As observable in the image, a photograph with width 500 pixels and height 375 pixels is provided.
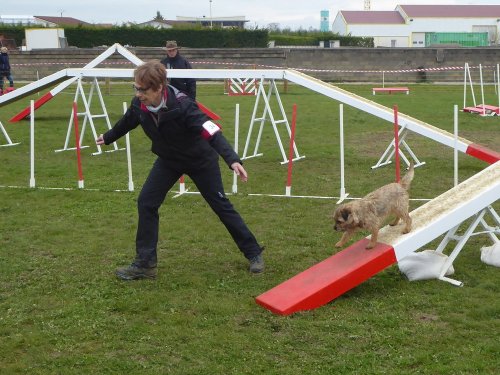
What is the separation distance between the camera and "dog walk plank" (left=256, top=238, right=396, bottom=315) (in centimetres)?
484

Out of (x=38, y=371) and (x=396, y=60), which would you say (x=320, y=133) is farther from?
(x=396, y=60)

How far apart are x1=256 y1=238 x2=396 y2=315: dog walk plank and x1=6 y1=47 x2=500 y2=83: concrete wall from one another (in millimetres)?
27168

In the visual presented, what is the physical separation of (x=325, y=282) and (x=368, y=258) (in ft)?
1.29

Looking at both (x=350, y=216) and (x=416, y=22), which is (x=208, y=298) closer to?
(x=350, y=216)

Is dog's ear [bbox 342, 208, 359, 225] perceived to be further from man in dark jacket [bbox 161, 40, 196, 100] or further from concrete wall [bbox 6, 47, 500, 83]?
concrete wall [bbox 6, 47, 500, 83]

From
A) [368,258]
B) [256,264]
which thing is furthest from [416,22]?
[368,258]

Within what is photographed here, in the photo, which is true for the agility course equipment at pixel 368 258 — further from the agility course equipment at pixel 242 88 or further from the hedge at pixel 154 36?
the hedge at pixel 154 36

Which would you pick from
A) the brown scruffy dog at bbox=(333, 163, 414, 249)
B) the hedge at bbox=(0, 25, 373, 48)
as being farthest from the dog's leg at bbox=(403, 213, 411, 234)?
the hedge at bbox=(0, 25, 373, 48)

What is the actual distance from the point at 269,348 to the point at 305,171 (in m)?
6.48

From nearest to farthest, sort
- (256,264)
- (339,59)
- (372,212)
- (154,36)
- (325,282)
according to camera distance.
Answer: (325,282) → (372,212) → (256,264) → (339,59) → (154,36)

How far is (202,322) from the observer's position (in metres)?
4.70

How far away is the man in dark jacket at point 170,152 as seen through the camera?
200 inches

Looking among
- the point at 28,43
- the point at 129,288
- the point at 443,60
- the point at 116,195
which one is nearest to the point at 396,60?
the point at 443,60

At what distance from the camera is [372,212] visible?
17.8ft
